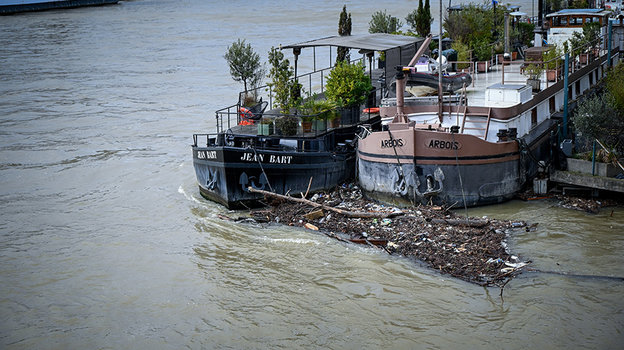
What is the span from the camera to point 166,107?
37125mm

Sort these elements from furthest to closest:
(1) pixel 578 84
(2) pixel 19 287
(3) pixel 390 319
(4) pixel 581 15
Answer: (4) pixel 581 15 < (1) pixel 578 84 < (2) pixel 19 287 < (3) pixel 390 319

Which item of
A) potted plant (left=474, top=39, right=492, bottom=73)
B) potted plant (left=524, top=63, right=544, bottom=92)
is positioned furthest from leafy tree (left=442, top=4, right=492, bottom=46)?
potted plant (left=524, top=63, right=544, bottom=92)

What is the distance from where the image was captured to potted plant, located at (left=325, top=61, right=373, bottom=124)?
75.3ft

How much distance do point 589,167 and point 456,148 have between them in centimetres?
400

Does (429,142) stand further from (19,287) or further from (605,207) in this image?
(19,287)

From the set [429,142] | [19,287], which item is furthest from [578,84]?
[19,287]

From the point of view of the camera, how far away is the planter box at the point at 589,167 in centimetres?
1950

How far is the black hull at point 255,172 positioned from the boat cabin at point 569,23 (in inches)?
570

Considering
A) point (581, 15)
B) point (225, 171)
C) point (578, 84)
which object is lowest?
point (225, 171)

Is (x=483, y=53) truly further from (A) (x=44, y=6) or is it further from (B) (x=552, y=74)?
(A) (x=44, y=6)

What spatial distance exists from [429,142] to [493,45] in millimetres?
13447

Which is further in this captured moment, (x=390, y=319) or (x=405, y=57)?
(x=405, y=57)

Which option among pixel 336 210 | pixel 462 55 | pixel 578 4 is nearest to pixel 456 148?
pixel 336 210

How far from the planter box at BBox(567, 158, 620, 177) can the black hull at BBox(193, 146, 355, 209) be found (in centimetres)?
682
